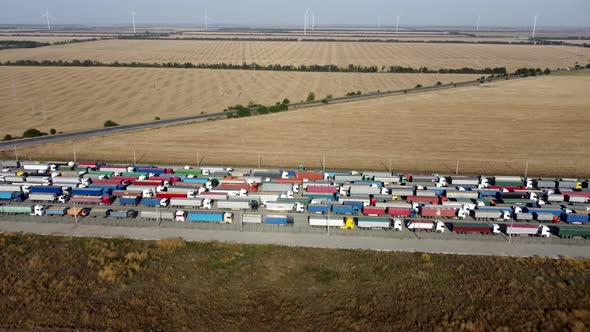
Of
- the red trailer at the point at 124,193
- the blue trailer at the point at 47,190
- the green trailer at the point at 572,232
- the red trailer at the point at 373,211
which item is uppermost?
the blue trailer at the point at 47,190

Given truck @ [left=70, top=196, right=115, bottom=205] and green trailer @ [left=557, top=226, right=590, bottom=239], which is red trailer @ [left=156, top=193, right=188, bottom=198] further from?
green trailer @ [left=557, top=226, right=590, bottom=239]

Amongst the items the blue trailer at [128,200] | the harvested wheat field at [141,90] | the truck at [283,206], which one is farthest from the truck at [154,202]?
the harvested wheat field at [141,90]

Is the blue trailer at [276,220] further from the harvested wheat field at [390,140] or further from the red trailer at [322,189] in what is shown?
the harvested wheat field at [390,140]

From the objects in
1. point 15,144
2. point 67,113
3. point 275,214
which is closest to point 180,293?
point 275,214

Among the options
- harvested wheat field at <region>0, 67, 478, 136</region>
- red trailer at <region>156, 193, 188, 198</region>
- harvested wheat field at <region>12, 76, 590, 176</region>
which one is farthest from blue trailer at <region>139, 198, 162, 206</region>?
harvested wheat field at <region>0, 67, 478, 136</region>

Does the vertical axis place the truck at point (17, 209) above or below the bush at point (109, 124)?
below

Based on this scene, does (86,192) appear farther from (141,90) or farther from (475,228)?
(141,90)
